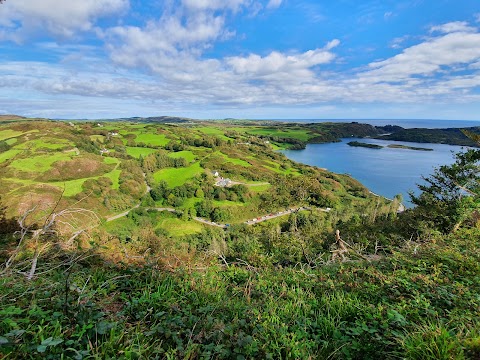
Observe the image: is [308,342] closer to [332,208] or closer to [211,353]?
[211,353]

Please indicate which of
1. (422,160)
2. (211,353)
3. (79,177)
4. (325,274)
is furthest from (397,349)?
(422,160)

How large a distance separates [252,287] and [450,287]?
265 cm

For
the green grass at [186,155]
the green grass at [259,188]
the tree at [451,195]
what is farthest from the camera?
the green grass at [186,155]

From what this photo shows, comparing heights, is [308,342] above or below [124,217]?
above

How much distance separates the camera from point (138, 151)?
7800 cm

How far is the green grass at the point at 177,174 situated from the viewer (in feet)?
201

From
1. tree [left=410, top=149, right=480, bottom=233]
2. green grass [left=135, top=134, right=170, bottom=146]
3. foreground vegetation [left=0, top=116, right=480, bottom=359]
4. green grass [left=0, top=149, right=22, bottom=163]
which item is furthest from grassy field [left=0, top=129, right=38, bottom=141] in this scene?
tree [left=410, top=149, right=480, bottom=233]

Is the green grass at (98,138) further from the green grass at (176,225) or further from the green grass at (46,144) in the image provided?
the green grass at (176,225)

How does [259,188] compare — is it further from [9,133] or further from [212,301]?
[9,133]

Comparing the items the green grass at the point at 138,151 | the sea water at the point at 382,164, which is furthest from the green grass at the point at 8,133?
the sea water at the point at 382,164

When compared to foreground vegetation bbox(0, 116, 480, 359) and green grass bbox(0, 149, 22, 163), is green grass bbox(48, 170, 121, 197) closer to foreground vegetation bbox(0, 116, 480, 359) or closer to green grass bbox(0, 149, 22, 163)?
green grass bbox(0, 149, 22, 163)

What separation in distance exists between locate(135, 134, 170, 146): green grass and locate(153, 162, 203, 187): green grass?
20.5 metres

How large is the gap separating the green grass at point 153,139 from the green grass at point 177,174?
808 inches

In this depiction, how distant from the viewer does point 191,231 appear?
142 feet
